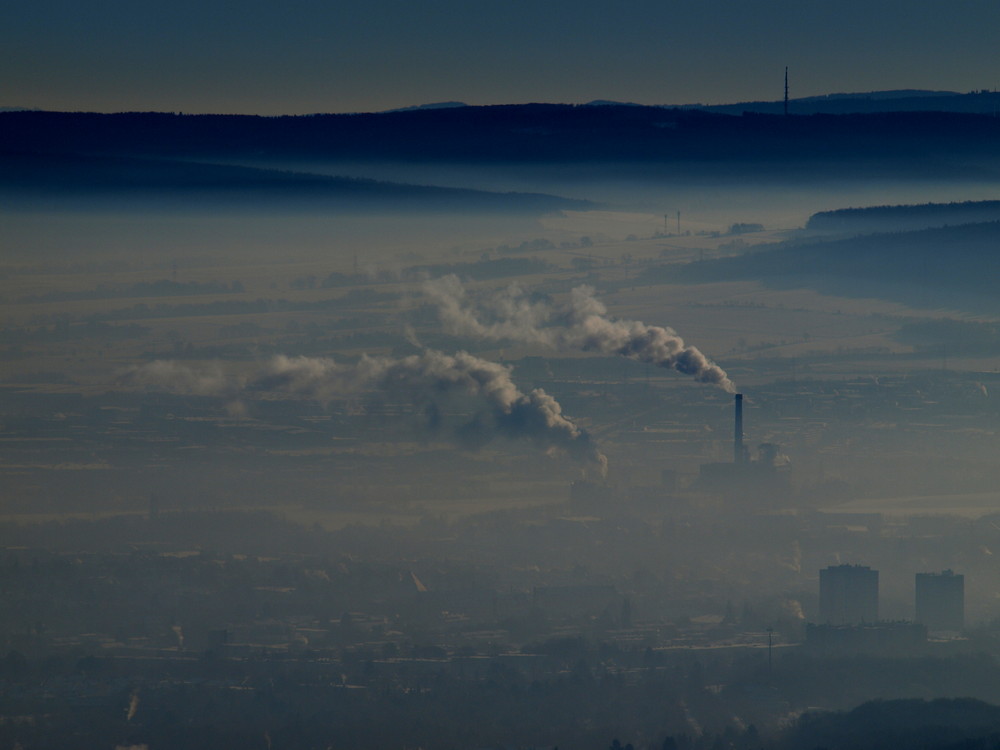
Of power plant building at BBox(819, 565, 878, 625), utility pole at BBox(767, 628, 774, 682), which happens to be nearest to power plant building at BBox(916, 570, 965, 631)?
power plant building at BBox(819, 565, 878, 625)

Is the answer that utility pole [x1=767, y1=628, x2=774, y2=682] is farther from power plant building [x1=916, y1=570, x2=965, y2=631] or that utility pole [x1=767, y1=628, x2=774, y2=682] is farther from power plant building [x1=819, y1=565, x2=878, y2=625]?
power plant building [x1=916, y1=570, x2=965, y2=631]

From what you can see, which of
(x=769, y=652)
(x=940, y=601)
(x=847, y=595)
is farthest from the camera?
(x=847, y=595)

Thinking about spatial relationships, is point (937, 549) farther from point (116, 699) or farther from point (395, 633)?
point (116, 699)

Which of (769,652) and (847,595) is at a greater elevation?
(847,595)

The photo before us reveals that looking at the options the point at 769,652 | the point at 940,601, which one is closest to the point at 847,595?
the point at 940,601

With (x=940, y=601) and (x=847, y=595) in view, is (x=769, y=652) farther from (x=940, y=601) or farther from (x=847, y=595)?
(x=940, y=601)

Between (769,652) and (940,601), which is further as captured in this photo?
(940,601)

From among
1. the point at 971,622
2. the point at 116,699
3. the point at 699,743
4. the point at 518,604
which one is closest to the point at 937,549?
the point at 971,622

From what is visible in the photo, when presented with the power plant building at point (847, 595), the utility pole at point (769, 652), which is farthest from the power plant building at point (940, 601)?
the utility pole at point (769, 652)
